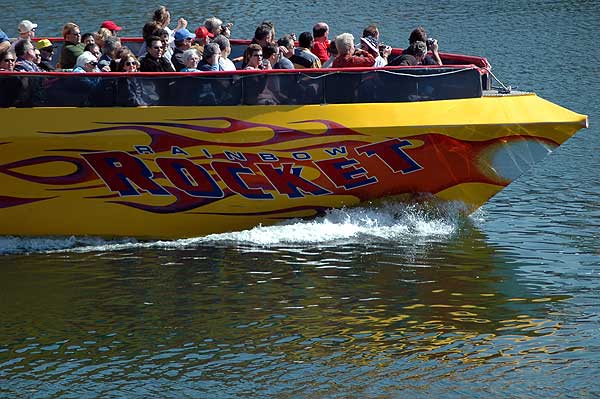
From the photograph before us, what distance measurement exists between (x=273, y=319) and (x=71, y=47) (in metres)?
4.94

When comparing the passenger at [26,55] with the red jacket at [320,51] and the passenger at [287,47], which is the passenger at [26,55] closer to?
the passenger at [287,47]

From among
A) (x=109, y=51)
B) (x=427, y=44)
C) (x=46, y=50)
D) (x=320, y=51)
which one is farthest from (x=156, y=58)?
(x=427, y=44)

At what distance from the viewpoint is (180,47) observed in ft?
45.9

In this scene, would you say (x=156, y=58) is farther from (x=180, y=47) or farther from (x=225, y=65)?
(x=180, y=47)

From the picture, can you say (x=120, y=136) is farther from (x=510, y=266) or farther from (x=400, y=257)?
(x=510, y=266)

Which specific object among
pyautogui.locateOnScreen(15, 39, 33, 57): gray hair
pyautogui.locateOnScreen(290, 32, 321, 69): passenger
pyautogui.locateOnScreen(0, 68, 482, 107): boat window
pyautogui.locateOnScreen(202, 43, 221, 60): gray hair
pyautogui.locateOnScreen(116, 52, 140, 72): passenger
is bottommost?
pyautogui.locateOnScreen(0, 68, 482, 107): boat window

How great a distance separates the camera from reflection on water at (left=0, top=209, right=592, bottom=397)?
31.7ft

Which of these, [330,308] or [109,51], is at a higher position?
[109,51]

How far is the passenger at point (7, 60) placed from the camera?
41.5ft

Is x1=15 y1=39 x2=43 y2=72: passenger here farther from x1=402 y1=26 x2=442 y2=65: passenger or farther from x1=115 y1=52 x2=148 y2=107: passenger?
A: x1=402 y1=26 x2=442 y2=65: passenger

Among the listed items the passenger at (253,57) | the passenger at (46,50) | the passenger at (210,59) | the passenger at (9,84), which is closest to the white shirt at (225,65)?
the passenger at (210,59)

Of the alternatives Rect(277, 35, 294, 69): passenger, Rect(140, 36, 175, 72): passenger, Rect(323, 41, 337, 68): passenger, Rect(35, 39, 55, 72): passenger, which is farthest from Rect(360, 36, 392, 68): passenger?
Rect(35, 39, 55, 72): passenger

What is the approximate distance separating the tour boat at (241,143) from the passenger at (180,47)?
95cm

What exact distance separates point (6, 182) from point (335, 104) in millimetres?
3646
